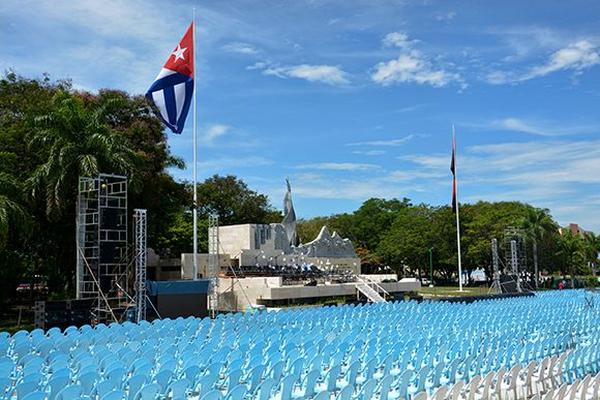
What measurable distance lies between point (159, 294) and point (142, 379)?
14.8 metres

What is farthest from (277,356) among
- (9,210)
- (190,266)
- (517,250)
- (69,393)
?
(517,250)

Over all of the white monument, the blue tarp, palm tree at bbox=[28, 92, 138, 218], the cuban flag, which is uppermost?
the cuban flag

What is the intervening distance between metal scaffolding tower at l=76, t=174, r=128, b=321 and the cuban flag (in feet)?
11.6

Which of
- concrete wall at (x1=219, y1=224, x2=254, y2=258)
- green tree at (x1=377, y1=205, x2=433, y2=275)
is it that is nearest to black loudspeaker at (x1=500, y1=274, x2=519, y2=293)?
concrete wall at (x1=219, y1=224, x2=254, y2=258)

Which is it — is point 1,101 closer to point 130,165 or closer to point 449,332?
point 130,165

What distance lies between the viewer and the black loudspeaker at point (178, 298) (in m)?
21.0

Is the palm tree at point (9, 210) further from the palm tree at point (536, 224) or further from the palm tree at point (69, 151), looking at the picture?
the palm tree at point (536, 224)

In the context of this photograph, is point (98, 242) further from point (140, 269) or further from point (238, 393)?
point (238, 393)

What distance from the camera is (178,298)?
848 inches

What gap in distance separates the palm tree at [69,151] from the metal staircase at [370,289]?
13.9m

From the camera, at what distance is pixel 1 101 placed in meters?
26.5

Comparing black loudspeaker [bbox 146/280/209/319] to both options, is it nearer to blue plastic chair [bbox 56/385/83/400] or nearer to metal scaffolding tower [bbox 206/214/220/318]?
metal scaffolding tower [bbox 206/214/220/318]

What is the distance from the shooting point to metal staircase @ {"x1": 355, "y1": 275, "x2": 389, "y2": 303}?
29.8m

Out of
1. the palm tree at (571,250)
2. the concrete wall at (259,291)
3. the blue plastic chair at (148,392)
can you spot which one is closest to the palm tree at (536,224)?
the palm tree at (571,250)
